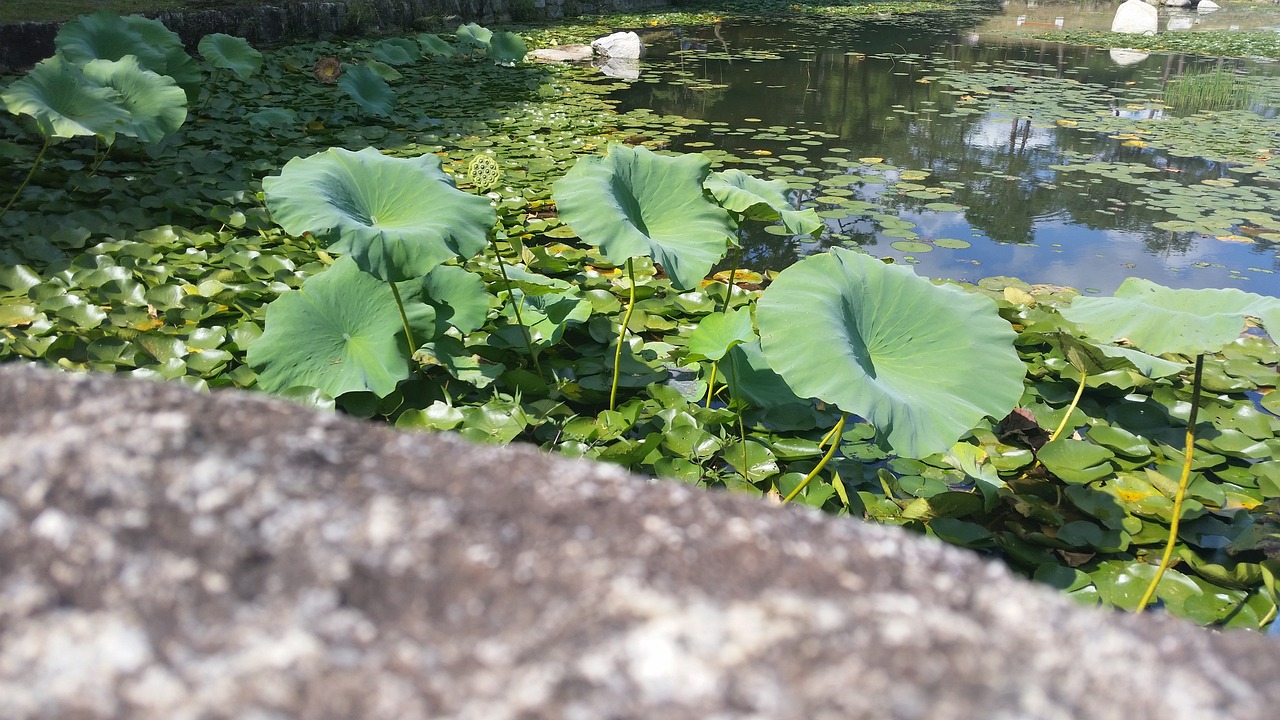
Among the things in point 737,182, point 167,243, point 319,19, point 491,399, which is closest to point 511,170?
point 167,243

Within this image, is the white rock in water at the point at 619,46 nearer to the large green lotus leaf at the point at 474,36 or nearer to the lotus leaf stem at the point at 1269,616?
the large green lotus leaf at the point at 474,36

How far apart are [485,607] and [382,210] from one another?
5.31 ft

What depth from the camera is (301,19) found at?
6.50m

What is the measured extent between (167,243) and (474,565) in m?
2.80

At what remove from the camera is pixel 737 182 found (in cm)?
214

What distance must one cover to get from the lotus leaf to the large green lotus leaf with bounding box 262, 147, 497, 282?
0.21m

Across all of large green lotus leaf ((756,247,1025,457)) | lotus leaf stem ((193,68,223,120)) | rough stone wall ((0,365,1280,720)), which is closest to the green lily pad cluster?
large green lotus leaf ((756,247,1025,457))

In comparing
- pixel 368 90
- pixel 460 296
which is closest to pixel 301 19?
pixel 368 90

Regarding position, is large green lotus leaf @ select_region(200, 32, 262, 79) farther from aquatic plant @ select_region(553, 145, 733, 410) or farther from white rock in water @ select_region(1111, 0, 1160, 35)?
white rock in water @ select_region(1111, 0, 1160, 35)

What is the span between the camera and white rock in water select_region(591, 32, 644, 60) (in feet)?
26.1

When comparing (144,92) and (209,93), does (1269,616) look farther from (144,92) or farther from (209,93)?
(209,93)

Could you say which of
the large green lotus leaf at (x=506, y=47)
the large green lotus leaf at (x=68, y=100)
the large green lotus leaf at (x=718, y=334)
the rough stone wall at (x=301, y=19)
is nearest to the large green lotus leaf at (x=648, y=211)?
the large green lotus leaf at (x=718, y=334)

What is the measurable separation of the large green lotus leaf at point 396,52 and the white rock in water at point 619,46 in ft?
7.64

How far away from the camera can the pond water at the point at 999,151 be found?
3.35m
